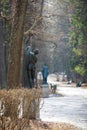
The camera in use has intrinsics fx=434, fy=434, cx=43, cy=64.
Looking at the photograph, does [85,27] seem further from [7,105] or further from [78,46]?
[7,105]

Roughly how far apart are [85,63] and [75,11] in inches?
245

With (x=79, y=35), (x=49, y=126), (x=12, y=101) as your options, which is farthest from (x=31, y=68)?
(x=79, y=35)

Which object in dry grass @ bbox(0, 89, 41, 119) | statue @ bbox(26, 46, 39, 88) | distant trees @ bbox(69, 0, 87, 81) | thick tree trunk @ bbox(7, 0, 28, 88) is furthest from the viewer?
distant trees @ bbox(69, 0, 87, 81)

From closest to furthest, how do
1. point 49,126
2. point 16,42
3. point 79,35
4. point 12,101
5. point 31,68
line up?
point 12,101 < point 16,42 < point 49,126 < point 31,68 < point 79,35

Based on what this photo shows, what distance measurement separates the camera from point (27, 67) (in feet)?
53.1

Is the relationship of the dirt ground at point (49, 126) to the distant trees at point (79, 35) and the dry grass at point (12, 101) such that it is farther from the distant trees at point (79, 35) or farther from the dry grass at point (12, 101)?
the distant trees at point (79, 35)

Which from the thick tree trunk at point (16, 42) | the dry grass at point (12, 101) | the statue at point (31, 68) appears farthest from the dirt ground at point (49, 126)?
the statue at point (31, 68)

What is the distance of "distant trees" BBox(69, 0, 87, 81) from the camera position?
4745 cm

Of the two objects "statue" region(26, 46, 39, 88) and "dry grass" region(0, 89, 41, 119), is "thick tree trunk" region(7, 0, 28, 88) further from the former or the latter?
"statue" region(26, 46, 39, 88)

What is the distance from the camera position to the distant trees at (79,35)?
47447 millimetres

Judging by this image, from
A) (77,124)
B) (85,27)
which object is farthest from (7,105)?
(85,27)

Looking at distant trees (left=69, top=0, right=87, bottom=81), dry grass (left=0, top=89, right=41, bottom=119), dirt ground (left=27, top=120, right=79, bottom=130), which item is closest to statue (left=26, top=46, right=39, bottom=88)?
dirt ground (left=27, top=120, right=79, bottom=130)

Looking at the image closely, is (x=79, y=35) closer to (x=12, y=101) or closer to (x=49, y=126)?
(x=49, y=126)

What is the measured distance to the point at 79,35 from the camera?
174ft
